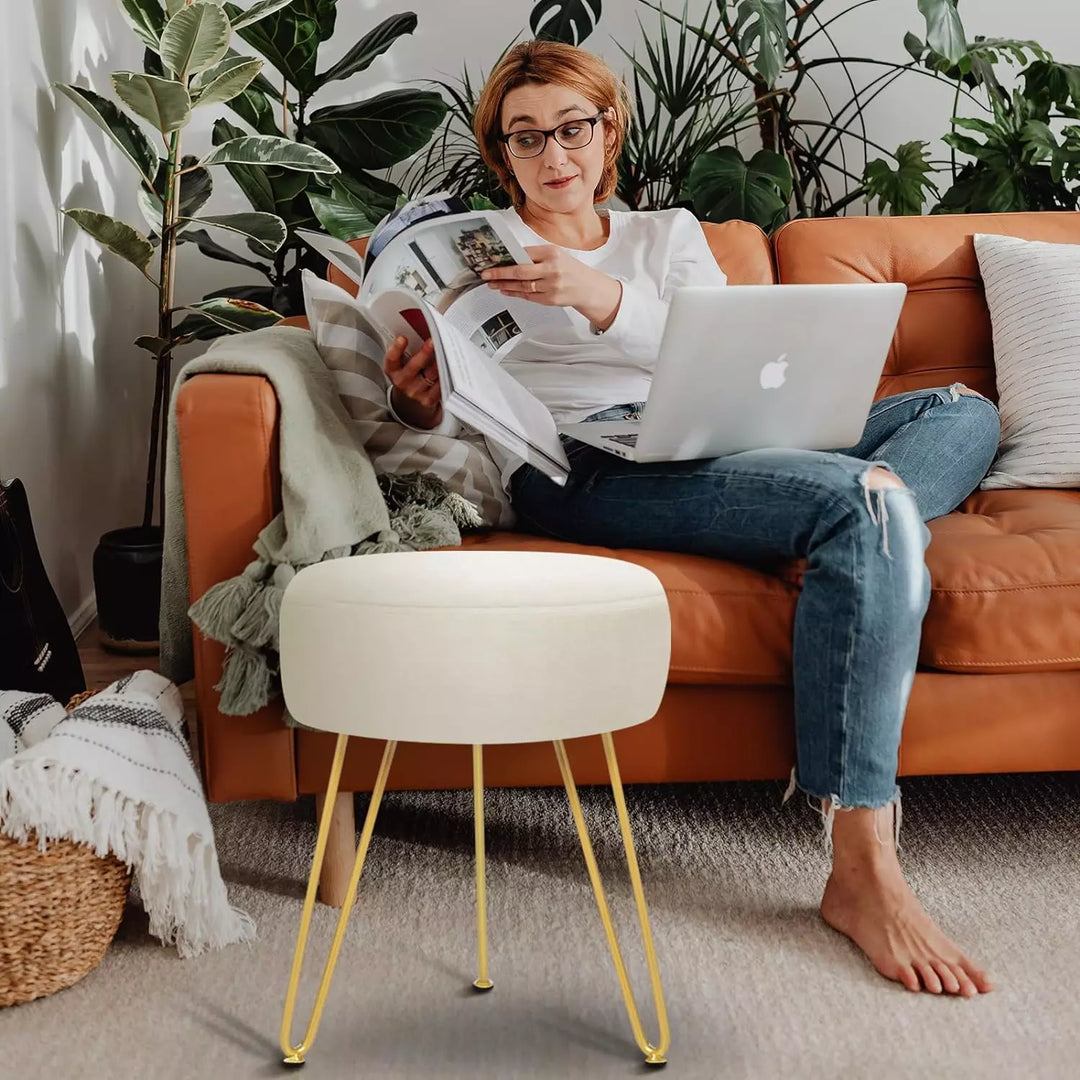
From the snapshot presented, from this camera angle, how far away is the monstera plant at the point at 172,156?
7.03 ft

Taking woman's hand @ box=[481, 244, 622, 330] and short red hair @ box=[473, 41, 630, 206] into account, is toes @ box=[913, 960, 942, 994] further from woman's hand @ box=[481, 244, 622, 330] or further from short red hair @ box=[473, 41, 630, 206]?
short red hair @ box=[473, 41, 630, 206]

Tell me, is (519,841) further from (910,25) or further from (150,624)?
(910,25)

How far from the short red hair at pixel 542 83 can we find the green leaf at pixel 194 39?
65 centimetres

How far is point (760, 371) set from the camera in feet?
4.35

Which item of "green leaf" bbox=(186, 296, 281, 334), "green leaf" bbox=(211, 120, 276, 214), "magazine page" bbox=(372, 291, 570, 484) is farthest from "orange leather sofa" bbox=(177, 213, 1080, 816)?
"green leaf" bbox=(211, 120, 276, 214)

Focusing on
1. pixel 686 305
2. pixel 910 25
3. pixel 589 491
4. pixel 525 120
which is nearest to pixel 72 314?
pixel 525 120

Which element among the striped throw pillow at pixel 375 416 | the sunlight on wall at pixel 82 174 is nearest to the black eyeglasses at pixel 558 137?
the striped throw pillow at pixel 375 416

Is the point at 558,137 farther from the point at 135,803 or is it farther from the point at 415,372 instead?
the point at 135,803

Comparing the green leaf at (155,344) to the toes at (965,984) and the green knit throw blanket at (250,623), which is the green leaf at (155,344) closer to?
the green knit throw blanket at (250,623)

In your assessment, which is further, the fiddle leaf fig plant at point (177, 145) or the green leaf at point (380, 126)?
the green leaf at point (380, 126)

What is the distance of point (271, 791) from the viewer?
1373mm

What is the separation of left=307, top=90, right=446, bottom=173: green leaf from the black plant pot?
93 centimetres

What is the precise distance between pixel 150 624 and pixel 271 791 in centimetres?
109

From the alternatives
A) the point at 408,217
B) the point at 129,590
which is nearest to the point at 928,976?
the point at 408,217
